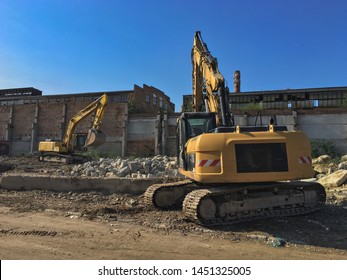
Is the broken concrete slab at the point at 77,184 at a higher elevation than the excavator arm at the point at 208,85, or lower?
lower

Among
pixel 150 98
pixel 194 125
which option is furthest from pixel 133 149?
pixel 194 125

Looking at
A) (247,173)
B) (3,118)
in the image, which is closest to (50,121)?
(3,118)

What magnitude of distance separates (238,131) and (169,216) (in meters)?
2.45

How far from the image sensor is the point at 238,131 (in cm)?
676

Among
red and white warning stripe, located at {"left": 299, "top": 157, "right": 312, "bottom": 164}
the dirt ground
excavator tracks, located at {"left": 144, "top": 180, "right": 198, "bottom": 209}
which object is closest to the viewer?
the dirt ground

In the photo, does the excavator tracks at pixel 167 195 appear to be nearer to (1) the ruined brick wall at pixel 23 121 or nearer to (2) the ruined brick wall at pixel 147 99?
(2) the ruined brick wall at pixel 147 99

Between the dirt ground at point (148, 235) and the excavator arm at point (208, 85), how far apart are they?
2632 millimetres

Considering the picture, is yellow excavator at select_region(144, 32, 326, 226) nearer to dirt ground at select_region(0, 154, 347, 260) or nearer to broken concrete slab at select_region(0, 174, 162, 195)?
dirt ground at select_region(0, 154, 347, 260)

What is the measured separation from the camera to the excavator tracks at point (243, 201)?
6496 mm

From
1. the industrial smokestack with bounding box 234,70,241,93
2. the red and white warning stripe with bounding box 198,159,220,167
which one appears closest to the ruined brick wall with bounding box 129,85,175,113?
the industrial smokestack with bounding box 234,70,241,93

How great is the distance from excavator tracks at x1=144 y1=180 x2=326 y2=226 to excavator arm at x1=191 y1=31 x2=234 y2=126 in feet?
5.75

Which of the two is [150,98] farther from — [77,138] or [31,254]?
[31,254]

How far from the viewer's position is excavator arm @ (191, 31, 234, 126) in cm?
793

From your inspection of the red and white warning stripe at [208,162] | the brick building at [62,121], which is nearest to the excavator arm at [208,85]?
the red and white warning stripe at [208,162]
